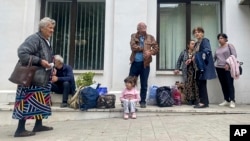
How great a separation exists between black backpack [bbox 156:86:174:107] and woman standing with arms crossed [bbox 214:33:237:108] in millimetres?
1487

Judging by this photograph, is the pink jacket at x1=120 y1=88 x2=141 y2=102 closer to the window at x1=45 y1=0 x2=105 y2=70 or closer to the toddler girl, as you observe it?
the toddler girl

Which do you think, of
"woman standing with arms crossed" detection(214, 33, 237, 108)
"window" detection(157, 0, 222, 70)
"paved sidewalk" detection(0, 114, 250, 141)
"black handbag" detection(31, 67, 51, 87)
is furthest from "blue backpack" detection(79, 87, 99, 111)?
"woman standing with arms crossed" detection(214, 33, 237, 108)

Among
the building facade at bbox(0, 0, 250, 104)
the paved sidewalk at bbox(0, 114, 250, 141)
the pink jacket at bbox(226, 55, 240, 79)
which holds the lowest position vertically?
the paved sidewalk at bbox(0, 114, 250, 141)

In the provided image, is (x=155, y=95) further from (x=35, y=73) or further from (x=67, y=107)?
(x=35, y=73)

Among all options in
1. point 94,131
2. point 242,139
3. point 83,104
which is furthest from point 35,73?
point 242,139

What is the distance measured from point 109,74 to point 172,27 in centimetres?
255

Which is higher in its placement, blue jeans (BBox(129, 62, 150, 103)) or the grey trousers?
blue jeans (BBox(129, 62, 150, 103))

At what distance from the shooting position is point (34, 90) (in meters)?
5.41

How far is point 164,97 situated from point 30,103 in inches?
140

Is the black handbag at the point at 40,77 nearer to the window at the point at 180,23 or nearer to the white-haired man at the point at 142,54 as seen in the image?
the white-haired man at the point at 142,54

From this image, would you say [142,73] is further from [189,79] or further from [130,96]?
[189,79]

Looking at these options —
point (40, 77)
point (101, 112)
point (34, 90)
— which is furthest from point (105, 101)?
point (40, 77)

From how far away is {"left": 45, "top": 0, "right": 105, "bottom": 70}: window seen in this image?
957 cm

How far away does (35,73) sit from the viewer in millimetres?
5254
